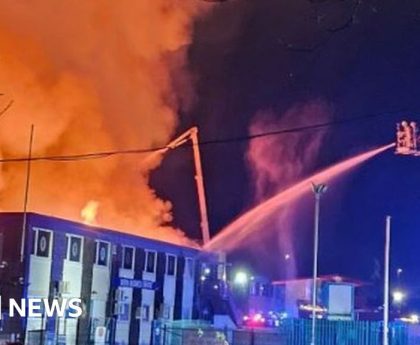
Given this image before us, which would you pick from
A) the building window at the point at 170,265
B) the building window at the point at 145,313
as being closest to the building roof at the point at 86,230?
the building window at the point at 170,265

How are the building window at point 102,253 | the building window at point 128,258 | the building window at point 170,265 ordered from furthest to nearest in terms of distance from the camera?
the building window at point 170,265 → the building window at point 128,258 → the building window at point 102,253

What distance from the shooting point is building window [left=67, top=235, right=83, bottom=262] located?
4710cm

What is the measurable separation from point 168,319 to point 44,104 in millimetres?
18167

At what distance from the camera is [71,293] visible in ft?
154

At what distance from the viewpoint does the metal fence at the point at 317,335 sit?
3841 centimetres

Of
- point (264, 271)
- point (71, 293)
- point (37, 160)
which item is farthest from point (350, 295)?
point (264, 271)

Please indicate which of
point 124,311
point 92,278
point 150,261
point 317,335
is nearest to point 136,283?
point 124,311

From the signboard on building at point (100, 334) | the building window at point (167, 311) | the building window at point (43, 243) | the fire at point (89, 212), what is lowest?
the signboard on building at point (100, 334)

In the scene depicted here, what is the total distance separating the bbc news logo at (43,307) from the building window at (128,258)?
25.7 feet

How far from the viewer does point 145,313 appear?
5388 cm

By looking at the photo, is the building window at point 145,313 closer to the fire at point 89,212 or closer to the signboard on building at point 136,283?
the signboard on building at point 136,283

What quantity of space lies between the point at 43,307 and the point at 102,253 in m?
8.21

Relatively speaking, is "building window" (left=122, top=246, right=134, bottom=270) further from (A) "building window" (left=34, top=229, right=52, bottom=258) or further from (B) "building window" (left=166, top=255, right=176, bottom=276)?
(A) "building window" (left=34, top=229, right=52, bottom=258)

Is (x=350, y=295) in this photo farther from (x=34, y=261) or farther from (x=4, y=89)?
(x=4, y=89)
